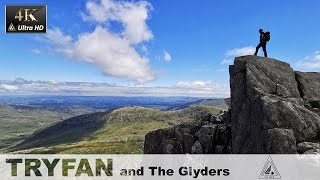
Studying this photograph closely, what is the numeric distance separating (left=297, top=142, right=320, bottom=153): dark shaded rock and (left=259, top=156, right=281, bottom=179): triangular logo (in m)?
2.94

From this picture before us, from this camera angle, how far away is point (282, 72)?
4512 centimetres

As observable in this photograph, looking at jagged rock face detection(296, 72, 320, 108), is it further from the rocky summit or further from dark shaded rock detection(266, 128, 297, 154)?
dark shaded rock detection(266, 128, 297, 154)

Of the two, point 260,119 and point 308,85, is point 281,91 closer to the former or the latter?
point 308,85

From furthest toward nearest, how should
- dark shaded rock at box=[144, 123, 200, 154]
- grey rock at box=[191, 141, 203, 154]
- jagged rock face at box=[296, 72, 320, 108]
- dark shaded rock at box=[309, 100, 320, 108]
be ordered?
dark shaded rock at box=[144, 123, 200, 154] < grey rock at box=[191, 141, 203, 154] < jagged rock face at box=[296, 72, 320, 108] < dark shaded rock at box=[309, 100, 320, 108]

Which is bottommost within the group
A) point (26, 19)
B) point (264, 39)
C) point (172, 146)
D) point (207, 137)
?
point (172, 146)

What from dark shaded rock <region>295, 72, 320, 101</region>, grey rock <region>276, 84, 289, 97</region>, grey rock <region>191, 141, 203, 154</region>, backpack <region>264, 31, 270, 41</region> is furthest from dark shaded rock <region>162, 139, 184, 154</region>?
backpack <region>264, 31, 270, 41</region>

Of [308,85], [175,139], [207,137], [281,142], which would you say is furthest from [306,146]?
[175,139]

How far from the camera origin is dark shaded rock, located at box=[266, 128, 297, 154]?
101 ft

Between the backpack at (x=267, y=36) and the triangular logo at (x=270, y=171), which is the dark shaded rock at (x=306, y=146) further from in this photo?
the backpack at (x=267, y=36)

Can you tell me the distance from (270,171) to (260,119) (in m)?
6.22

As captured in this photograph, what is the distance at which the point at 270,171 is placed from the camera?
1244 inches

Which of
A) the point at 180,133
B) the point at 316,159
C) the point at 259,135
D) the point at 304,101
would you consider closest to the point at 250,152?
the point at 259,135

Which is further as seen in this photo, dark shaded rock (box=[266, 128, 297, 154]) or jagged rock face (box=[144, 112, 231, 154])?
jagged rock face (box=[144, 112, 231, 154])

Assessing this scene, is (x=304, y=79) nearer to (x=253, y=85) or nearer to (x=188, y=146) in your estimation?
(x=253, y=85)
